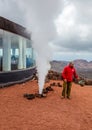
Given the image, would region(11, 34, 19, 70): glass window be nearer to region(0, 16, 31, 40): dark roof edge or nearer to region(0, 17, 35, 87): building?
region(0, 17, 35, 87): building

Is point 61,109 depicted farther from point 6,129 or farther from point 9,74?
point 9,74

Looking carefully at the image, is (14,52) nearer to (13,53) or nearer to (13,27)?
(13,53)

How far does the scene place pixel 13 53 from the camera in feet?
71.0

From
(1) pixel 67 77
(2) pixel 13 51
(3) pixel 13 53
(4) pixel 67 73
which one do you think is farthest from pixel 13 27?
(1) pixel 67 77

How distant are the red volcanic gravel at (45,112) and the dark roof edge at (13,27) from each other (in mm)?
3728

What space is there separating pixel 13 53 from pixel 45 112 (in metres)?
7.99

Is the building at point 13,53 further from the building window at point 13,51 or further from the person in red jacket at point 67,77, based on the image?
the person in red jacket at point 67,77

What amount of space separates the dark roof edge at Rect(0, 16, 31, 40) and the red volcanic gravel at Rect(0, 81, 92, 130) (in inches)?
147

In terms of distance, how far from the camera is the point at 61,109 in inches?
592

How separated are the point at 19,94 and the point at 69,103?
2.75 m

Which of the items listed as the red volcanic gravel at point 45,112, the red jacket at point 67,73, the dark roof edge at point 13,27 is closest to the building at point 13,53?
the dark roof edge at point 13,27

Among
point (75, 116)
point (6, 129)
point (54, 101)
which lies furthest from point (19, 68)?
point (6, 129)

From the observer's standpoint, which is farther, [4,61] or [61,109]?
[4,61]

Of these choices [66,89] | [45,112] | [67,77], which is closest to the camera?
[45,112]
